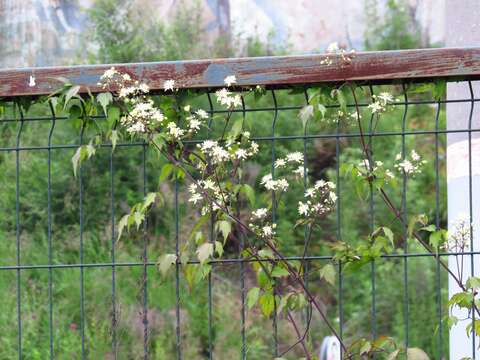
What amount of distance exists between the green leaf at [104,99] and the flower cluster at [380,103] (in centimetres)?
→ 90

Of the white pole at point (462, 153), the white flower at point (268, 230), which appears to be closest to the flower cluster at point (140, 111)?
the white flower at point (268, 230)

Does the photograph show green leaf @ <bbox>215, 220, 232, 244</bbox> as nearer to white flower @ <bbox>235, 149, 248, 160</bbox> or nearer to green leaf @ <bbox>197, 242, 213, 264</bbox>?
green leaf @ <bbox>197, 242, 213, 264</bbox>

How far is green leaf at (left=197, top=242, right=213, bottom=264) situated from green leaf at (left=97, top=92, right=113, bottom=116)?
58 cm

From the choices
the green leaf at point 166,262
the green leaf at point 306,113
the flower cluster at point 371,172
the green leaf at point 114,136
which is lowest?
the green leaf at point 166,262

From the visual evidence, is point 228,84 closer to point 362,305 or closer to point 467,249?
point 467,249

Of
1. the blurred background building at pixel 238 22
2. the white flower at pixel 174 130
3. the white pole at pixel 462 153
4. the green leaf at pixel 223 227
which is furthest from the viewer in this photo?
the blurred background building at pixel 238 22

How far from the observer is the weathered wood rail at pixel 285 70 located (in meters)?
3.46

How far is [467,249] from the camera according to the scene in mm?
3941

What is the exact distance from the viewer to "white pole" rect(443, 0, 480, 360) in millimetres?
4230

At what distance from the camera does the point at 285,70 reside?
3.50m

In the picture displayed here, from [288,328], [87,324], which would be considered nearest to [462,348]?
[288,328]

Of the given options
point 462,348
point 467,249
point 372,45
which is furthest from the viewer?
point 372,45

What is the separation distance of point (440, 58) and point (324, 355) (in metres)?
1.66

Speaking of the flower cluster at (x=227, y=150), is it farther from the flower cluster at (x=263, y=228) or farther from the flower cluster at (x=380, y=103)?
the flower cluster at (x=380, y=103)
